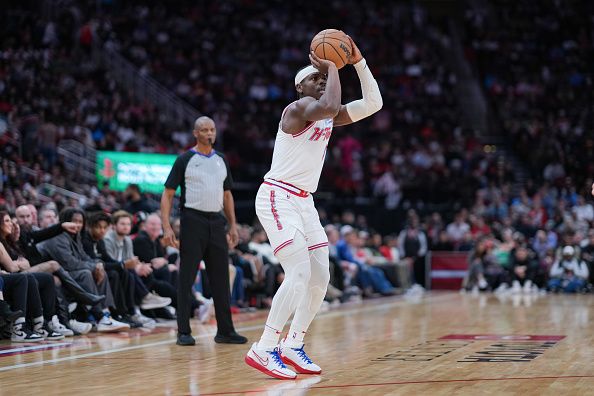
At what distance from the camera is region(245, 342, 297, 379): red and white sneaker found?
263 inches

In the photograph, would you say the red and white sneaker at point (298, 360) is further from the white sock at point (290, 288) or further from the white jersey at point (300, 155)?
the white jersey at point (300, 155)

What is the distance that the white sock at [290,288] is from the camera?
6828mm

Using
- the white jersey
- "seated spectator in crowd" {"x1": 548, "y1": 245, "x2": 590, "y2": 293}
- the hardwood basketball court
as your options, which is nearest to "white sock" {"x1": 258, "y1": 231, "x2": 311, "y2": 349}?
the hardwood basketball court

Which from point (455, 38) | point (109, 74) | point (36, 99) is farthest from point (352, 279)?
point (455, 38)

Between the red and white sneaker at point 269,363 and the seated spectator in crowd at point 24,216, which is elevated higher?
the seated spectator in crowd at point 24,216

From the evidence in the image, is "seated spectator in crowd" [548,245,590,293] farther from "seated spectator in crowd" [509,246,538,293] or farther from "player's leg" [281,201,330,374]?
"player's leg" [281,201,330,374]

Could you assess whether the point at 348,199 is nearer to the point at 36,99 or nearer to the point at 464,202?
the point at 464,202

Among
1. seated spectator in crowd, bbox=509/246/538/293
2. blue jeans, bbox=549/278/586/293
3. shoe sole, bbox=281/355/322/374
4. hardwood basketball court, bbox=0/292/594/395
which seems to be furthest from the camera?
seated spectator in crowd, bbox=509/246/538/293

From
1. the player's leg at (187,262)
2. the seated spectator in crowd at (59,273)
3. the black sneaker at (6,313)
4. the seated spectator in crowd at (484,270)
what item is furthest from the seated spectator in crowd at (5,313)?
the seated spectator in crowd at (484,270)

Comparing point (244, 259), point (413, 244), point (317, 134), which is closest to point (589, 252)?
point (413, 244)

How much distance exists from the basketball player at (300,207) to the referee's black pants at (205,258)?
2.14 m

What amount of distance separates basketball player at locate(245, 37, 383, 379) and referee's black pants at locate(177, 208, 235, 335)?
2.14 m

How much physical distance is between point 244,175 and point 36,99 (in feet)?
17.9

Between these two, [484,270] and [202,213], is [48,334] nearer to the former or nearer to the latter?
[202,213]
